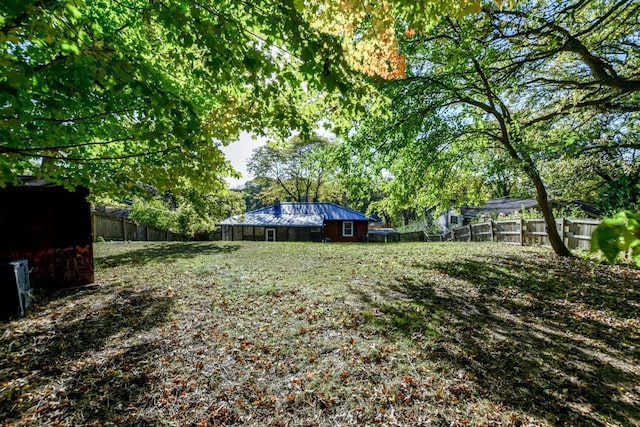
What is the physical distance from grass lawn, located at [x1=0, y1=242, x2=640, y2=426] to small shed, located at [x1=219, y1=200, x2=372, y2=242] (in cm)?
2279

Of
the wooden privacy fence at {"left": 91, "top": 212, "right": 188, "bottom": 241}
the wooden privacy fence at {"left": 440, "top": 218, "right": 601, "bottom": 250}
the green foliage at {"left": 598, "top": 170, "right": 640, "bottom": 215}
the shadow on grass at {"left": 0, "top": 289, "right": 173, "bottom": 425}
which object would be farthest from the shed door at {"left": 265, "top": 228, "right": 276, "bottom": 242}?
the shadow on grass at {"left": 0, "top": 289, "right": 173, "bottom": 425}

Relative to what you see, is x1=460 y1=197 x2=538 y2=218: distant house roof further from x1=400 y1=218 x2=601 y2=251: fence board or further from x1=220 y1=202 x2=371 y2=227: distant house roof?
x1=400 y1=218 x2=601 y2=251: fence board

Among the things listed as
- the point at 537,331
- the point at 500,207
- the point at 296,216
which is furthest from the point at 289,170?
the point at 537,331

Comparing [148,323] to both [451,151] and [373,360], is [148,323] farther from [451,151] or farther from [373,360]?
[451,151]

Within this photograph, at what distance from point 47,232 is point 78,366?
14.4 feet

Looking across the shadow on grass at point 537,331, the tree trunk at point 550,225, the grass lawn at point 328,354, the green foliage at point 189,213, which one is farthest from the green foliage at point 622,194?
the green foliage at point 189,213

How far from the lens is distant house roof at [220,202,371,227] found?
29891mm

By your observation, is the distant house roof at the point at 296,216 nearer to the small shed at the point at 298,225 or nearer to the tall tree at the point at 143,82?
the small shed at the point at 298,225

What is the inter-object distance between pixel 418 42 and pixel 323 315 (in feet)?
22.2

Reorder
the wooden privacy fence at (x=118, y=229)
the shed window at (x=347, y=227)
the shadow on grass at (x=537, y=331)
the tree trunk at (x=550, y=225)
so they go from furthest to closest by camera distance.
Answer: the shed window at (x=347, y=227) < the wooden privacy fence at (x=118, y=229) < the tree trunk at (x=550, y=225) < the shadow on grass at (x=537, y=331)

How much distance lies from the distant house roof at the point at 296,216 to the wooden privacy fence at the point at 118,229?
770cm

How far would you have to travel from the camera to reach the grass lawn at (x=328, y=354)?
302cm

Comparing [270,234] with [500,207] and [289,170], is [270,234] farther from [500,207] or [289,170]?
[500,207]

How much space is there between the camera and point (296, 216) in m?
31.4
